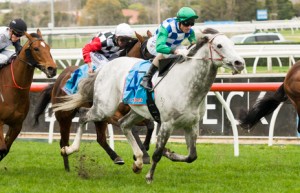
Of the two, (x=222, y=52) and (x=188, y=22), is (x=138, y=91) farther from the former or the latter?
(x=222, y=52)

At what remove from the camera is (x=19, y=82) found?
7648mm

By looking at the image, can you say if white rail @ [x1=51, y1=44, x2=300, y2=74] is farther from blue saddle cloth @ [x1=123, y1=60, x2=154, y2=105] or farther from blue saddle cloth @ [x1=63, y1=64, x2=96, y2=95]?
blue saddle cloth @ [x1=123, y1=60, x2=154, y2=105]

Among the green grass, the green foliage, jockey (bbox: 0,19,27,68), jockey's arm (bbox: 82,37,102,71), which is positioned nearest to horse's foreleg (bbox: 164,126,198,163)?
the green grass

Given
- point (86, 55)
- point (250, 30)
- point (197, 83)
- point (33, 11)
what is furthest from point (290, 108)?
point (33, 11)

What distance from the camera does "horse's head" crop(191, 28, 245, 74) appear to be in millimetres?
6285

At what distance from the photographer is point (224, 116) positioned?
10609mm

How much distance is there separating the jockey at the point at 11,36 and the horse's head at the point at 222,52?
2059 millimetres

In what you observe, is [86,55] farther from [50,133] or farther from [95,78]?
[50,133]

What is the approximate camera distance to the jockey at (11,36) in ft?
25.4

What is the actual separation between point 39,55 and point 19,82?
0.38m

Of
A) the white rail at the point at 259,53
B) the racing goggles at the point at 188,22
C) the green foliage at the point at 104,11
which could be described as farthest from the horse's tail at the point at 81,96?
the green foliage at the point at 104,11

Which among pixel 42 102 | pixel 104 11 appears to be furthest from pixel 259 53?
pixel 104 11

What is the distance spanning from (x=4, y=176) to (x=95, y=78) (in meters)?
1.31

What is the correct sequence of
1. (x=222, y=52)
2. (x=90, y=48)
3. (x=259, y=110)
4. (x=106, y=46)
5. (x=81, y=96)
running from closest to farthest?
1. (x=222, y=52)
2. (x=81, y=96)
3. (x=90, y=48)
4. (x=106, y=46)
5. (x=259, y=110)
